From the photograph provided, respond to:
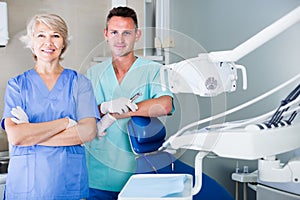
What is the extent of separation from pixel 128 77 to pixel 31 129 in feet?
1.31

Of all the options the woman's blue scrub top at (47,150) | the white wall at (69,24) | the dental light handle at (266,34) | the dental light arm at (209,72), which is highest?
the white wall at (69,24)

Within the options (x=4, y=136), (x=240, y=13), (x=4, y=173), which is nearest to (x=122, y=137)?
(x=4, y=173)

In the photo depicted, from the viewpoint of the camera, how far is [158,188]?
0.85 meters

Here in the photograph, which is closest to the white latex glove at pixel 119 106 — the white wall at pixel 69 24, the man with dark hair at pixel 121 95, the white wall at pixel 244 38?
the man with dark hair at pixel 121 95

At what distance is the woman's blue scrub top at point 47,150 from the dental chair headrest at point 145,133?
6.4 inches

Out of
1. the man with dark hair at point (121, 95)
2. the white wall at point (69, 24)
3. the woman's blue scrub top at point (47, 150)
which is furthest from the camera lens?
the white wall at point (69, 24)

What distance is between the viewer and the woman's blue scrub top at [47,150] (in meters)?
1.59

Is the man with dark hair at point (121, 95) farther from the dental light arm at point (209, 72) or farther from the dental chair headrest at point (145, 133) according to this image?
the dental light arm at point (209, 72)

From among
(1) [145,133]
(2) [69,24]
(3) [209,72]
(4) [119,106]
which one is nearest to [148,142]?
(1) [145,133]

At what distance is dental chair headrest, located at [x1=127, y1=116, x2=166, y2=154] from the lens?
1498 millimetres

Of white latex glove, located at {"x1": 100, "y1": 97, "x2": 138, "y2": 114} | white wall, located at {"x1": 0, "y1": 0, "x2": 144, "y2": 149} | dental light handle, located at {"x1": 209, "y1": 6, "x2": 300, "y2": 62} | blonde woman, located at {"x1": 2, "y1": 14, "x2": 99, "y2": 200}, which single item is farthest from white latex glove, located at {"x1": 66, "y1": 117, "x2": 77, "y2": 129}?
dental light handle, located at {"x1": 209, "y1": 6, "x2": 300, "y2": 62}

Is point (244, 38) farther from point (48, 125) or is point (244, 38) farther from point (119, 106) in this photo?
point (48, 125)

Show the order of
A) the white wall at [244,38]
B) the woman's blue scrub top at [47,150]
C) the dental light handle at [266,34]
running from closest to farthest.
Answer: the dental light handle at [266,34]
the woman's blue scrub top at [47,150]
the white wall at [244,38]

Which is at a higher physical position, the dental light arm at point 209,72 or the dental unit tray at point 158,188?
the dental light arm at point 209,72
